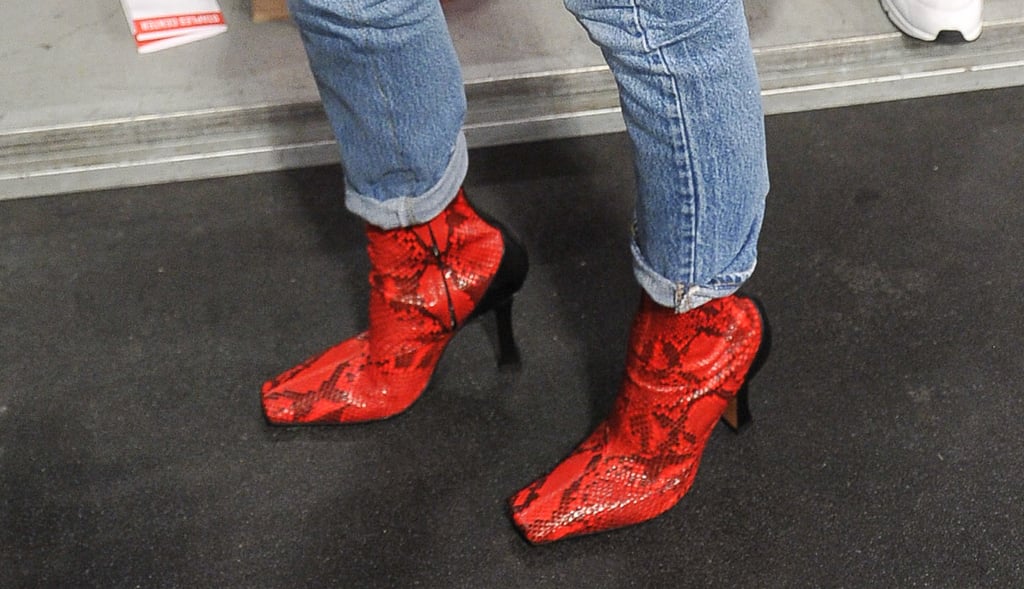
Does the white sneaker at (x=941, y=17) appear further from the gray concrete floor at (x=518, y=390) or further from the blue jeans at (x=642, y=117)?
the blue jeans at (x=642, y=117)

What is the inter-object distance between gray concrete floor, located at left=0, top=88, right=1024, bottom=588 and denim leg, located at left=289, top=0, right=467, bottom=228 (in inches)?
12.1

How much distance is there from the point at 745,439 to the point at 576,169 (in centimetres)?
50

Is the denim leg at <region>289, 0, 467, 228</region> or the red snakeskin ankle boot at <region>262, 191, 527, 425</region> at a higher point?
the denim leg at <region>289, 0, 467, 228</region>

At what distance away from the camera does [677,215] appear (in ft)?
2.14

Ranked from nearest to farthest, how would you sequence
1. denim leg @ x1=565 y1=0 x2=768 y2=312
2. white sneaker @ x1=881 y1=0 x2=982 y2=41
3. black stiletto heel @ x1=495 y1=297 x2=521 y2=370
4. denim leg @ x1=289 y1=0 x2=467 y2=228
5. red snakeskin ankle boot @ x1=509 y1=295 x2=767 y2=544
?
denim leg @ x1=565 y1=0 x2=768 y2=312, denim leg @ x1=289 y1=0 x2=467 y2=228, red snakeskin ankle boot @ x1=509 y1=295 x2=767 y2=544, black stiletto heel @ x1=495 y1=297 x2=521 y2=370, white sneaker @ x1=881 y1=0 x2=982 y2=41

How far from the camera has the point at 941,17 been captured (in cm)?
141

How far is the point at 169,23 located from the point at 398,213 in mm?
872

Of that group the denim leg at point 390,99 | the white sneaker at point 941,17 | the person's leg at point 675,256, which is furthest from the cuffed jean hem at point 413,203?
the white sneaker at point 941,17

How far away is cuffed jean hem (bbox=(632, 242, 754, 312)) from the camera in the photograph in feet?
2.30

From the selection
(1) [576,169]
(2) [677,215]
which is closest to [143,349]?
(1) [576,169]

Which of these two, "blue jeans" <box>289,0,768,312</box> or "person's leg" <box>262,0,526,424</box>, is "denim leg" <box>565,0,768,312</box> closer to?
"blue jeans" <box>289,0,768,312</box>

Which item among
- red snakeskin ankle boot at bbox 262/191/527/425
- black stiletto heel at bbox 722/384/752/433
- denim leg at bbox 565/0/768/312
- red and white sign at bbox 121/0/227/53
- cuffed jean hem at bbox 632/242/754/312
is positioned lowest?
black stiletto heel at bbox 722/384/752/433

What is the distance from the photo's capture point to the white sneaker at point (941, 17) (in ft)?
4.59

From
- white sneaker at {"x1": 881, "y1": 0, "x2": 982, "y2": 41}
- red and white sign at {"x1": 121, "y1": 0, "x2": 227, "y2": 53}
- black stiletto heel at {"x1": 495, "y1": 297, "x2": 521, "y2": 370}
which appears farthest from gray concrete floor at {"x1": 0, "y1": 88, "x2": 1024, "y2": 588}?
red and white sign at {"x1": 121, "y1": 0, "x2": 227, "y2": 53}
